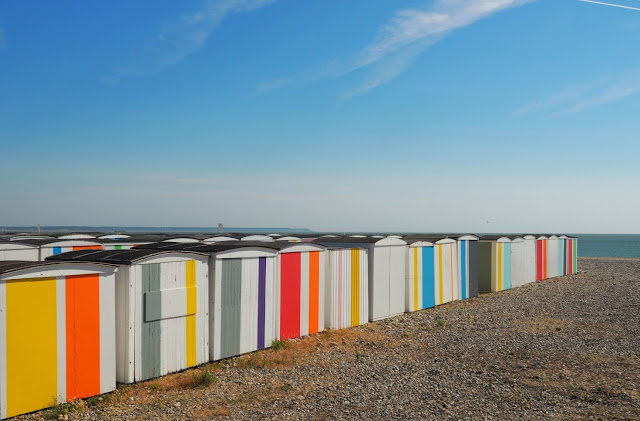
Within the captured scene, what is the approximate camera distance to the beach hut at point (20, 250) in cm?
1462

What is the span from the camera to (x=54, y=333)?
27.6 feet

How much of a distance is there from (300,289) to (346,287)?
215 centimetres

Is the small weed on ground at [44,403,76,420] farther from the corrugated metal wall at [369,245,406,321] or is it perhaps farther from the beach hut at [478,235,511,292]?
the beach hut at [478,235,511,292]

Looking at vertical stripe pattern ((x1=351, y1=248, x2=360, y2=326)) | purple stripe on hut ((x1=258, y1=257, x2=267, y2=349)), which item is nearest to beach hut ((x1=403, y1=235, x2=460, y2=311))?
vertical stripe pattern ((x1=351, y1=248, x2=360, y2=326))

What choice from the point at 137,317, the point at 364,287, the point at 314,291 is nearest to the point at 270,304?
the point at 314,291

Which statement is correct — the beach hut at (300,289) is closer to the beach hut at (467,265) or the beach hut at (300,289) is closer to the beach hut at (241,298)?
the beach hut at (241,298)

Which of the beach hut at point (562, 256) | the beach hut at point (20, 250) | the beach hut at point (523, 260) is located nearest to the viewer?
the beach hut at point (20, 250)

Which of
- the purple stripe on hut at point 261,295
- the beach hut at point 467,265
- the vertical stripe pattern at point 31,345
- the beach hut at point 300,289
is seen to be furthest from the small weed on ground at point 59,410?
the beach hut at point 467,265

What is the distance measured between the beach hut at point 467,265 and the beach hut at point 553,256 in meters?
11.2

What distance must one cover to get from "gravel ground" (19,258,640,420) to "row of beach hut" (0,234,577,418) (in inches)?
16.2

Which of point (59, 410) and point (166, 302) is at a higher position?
point (166, 302)

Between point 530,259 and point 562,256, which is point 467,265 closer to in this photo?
point 530,259

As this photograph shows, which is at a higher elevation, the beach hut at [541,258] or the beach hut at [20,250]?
A: the beach hut at [20,250]

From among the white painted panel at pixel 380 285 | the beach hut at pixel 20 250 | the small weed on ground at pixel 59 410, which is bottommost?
the small weed on ground at pixel 59 410
